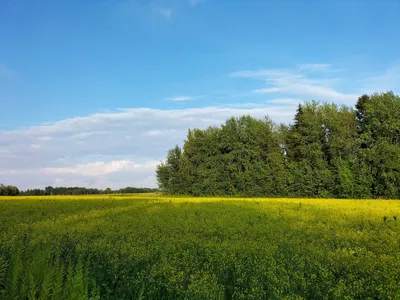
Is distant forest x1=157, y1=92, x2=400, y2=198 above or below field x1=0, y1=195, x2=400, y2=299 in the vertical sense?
above

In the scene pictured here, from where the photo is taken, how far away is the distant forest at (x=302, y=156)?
47688 mm

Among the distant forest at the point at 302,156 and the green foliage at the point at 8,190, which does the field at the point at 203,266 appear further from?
the green foliage at the point at 8,190

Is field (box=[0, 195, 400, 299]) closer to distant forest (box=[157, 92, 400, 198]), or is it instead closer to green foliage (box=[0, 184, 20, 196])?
distant forest (box=[157, 92, 400, 198])

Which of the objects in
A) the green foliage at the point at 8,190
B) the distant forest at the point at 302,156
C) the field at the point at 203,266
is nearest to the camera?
the field at the point at 203,266

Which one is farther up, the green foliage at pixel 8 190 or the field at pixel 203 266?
the green foliage at pixel 8 190

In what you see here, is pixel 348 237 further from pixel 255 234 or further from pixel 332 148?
pixel 332 148

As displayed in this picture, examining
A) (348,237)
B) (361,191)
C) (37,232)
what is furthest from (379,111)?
(37,232)

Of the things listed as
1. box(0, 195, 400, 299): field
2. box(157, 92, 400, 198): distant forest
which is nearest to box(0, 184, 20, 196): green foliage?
box(157, 92, 400, 198): distant forest

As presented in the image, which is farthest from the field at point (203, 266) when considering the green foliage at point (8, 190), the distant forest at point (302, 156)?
the green foliage at point (8, 190)

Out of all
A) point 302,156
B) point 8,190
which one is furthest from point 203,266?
point 8,190

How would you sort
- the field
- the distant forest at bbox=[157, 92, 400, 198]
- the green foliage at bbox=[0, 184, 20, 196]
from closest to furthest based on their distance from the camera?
the field
the distant forest at bbox=[157, 92, 400, 198]
the green foliage at bbox=[0, 184, 20, 196]

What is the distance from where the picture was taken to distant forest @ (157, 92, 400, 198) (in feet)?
156

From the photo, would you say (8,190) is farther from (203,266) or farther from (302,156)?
(203,266)

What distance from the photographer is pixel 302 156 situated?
178 feet
